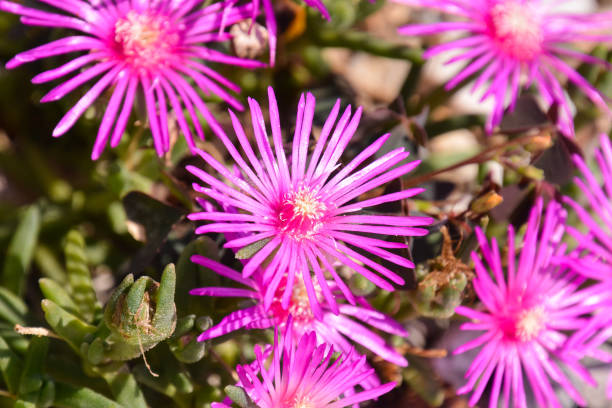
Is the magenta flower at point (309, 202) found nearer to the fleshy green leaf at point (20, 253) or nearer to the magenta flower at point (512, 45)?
the magenta flower at point (512, 45)

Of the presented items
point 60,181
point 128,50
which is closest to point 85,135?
point 60,181

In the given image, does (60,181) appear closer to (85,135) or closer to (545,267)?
(85,135)

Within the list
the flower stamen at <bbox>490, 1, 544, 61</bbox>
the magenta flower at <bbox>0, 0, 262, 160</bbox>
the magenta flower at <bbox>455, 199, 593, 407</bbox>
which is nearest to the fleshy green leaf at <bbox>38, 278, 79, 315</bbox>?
the magenta flower at <bbox>0, 0, 262, 160</bbox>

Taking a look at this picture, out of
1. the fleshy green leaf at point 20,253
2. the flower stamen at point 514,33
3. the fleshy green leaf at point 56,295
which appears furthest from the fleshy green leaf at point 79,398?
the flower stamen at point 514,33

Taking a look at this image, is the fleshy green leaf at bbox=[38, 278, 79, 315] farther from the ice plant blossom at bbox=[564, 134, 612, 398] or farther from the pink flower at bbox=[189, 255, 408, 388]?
the ice plant blossom at bbox=[564, 134, 612, 398]

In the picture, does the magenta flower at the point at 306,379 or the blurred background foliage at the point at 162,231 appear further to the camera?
the blurred background foliage at the point at 162,231

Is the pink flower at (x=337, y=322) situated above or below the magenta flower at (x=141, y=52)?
below
